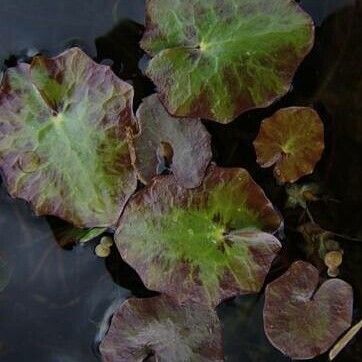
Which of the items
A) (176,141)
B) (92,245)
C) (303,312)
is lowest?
(303,312)

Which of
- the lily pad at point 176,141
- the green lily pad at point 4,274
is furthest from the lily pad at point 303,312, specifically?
the green lily pad at point 4,274

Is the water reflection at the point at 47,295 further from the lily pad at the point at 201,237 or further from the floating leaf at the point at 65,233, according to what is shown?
the lily pad at the point at 201,237

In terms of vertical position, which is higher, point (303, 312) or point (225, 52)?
point (225, 52)

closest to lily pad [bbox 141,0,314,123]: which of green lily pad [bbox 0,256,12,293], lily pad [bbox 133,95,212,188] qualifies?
lily pad [bbox 133,95,212,188]

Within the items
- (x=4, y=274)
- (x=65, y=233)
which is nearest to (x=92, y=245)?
(x=65, y=233)

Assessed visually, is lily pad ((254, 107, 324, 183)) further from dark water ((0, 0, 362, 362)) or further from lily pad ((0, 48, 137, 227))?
lily pad ((0, 48, 137, 227))

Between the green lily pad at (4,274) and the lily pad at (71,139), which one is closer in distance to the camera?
the lily pad at (71,139)

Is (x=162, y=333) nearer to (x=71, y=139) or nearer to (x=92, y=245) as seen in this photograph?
(x=92, y=245)
